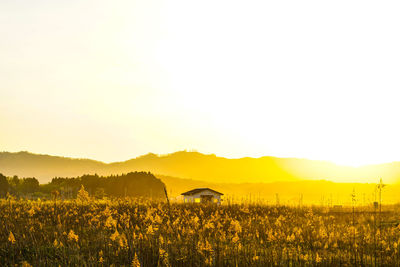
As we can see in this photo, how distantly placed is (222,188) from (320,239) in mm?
126290

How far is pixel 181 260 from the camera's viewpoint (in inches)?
324

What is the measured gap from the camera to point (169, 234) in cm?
1101

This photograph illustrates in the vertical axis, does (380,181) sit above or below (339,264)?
above

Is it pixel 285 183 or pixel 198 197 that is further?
pixel 285 183

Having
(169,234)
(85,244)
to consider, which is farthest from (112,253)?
(169,234)

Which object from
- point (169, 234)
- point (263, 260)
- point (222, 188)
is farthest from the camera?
point (222, 188)

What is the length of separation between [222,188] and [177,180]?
20349 mm

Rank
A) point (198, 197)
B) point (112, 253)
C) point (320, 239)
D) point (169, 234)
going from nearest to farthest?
point (112, 253), point (169, 234), point (320, 239), point (198, 197)

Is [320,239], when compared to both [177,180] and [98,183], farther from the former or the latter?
[177,180]

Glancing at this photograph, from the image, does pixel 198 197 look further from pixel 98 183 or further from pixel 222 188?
pixel 222 188

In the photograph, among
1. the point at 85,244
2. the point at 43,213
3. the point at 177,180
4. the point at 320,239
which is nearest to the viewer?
the point at 85,244

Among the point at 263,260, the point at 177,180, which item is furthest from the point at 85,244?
the point at 177,180

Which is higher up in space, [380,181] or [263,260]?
→ [380,181]

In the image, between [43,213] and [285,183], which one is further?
[285,183]
